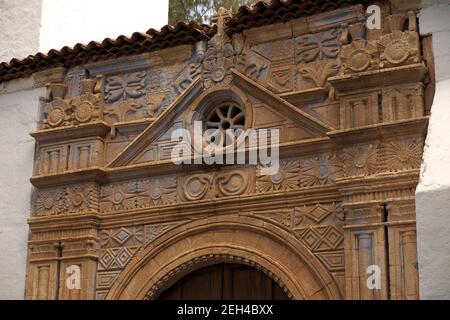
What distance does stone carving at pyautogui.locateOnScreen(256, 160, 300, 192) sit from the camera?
7750 mm

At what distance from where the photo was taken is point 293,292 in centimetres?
743

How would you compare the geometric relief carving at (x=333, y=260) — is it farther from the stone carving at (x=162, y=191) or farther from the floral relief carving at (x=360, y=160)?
the stone carving at (x=162, y=191)

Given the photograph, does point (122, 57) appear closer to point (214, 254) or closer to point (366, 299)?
point (214, 254)

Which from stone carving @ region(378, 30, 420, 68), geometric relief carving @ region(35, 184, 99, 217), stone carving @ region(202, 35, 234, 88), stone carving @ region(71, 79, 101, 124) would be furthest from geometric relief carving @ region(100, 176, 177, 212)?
stone carving @ region(378, 30, 420, 68)

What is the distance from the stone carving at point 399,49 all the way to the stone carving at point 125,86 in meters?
2.41

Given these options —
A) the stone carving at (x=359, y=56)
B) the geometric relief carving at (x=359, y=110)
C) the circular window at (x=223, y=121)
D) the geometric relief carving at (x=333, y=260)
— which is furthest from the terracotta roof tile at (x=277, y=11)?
the geometric relief carving at (x=333, y=260)

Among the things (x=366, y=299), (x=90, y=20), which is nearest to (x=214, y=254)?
(x=366, y=299)

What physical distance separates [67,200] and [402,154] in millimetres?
3229

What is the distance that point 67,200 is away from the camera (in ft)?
28.2

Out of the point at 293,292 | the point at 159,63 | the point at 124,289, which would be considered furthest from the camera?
the point at 159,63

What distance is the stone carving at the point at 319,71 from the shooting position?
782 cm

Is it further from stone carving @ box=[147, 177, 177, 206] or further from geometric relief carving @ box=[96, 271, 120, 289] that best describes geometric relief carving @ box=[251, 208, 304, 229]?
geometric relief carving @ box=[96, 271, 120, 289]

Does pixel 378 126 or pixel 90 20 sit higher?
pixel 90 20

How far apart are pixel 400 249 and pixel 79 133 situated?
11.0ft
